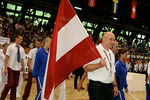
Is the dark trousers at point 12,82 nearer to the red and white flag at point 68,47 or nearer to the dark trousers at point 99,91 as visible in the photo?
the dark trousers at point 99,91

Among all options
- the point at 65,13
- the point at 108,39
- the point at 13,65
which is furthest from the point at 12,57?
the point at 65,13

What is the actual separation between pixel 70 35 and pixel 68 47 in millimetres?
157

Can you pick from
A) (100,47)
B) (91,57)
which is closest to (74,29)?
(91,57)

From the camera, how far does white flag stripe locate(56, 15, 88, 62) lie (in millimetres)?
2697

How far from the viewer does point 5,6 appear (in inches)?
808

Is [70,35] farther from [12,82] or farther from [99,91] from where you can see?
[12,82]

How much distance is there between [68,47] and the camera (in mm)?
2717

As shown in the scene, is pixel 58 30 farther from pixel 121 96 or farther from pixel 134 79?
pixel 134 79

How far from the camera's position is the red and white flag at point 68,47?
263 centimetres

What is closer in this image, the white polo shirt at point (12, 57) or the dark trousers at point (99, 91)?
the dark trousers at point (99, 91)

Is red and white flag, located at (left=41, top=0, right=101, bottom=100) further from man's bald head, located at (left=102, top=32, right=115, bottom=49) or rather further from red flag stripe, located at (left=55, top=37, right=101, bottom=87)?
man's bald head, located at (left=102, top=32, right=115, bottom=49)

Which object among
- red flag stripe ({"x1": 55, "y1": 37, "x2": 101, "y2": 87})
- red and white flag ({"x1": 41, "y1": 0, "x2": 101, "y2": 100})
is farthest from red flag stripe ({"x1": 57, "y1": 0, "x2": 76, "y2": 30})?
red flag stripe ({"x1": 55, "y1": 37, "x2": 101, "y2": 87})

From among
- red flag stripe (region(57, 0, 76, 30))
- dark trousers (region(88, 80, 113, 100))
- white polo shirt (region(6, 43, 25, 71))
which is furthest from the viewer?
white polo shirt (region(6, 43, 25, 71))

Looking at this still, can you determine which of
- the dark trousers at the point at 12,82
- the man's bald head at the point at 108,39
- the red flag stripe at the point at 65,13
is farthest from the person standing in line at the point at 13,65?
the red flag stripe at the point at 65,13
